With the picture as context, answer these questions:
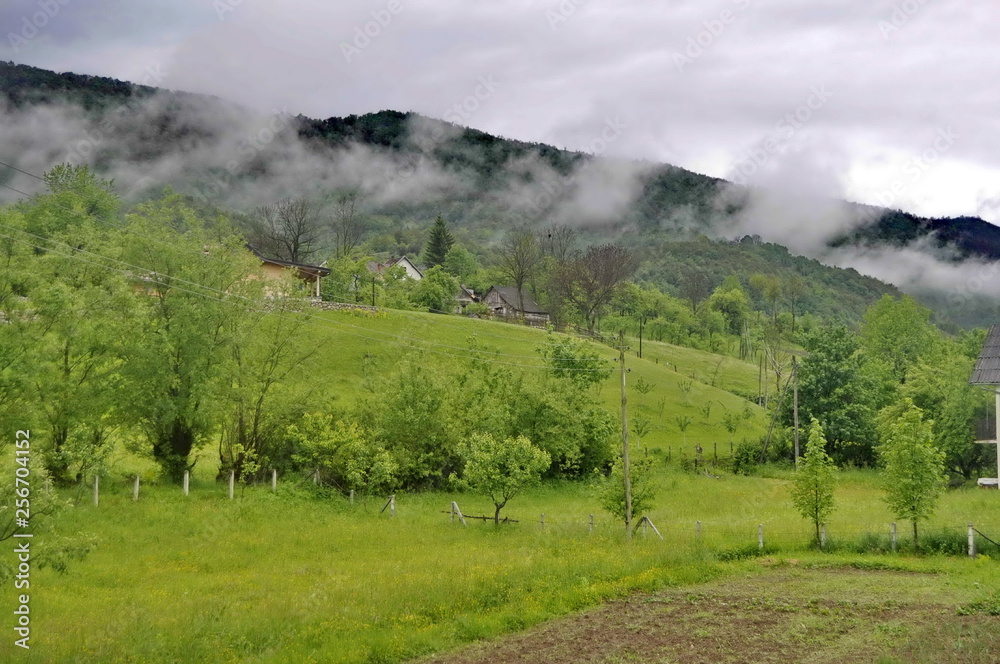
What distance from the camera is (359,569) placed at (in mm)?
24688

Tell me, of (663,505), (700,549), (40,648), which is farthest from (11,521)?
(663,505)

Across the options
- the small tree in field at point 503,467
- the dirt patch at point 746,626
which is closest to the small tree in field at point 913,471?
the dirt patch at point 746,626

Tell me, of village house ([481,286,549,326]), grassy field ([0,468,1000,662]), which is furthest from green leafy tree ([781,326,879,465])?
village house ([481,286,549,326])

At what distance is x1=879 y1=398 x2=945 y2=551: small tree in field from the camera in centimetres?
2748

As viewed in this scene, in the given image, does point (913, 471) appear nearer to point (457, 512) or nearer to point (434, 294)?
point (457, 512)

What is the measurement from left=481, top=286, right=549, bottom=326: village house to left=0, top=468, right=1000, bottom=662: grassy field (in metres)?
69.8

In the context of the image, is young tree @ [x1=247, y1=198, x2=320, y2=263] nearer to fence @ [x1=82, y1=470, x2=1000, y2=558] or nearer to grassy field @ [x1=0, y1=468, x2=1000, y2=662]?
grassy field @ [x1=0, y1=468, x2=1000, y2=662]

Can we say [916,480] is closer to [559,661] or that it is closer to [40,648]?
[559,661]

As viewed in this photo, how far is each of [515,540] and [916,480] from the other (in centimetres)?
1458

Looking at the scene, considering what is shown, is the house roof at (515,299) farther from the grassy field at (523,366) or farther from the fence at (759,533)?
the fence at (759,533)

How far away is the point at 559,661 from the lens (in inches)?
640

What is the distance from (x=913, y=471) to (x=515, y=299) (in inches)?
3814

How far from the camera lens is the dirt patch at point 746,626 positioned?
16.5 metres

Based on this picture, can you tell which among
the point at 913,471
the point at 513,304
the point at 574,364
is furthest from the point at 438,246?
the point at 913,471
